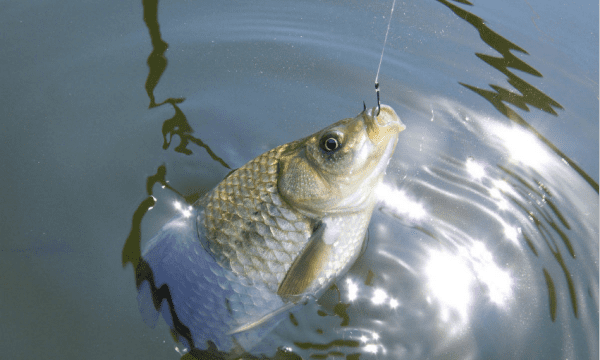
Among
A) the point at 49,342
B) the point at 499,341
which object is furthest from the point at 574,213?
the point at 49,342

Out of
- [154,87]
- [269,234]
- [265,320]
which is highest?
[154,87]

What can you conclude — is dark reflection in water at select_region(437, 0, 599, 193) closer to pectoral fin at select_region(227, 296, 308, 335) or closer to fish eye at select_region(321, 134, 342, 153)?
fish eye at select_region(321, 134, 342, 153)

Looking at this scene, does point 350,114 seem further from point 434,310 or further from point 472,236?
point 434,310

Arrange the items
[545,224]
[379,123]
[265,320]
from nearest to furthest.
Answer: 1. [379,123]
2. [265,320]
3. [545,224]

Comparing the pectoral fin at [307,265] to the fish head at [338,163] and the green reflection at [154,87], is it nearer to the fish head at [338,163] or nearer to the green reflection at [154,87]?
the fish head at [338,163]

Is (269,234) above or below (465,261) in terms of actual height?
above

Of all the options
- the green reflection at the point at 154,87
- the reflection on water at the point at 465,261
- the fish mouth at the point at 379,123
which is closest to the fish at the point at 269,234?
the fish mouth at the point at 379,123

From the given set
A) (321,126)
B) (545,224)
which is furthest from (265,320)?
(545,224)

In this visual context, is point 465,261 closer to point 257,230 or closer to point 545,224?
point 545,224
